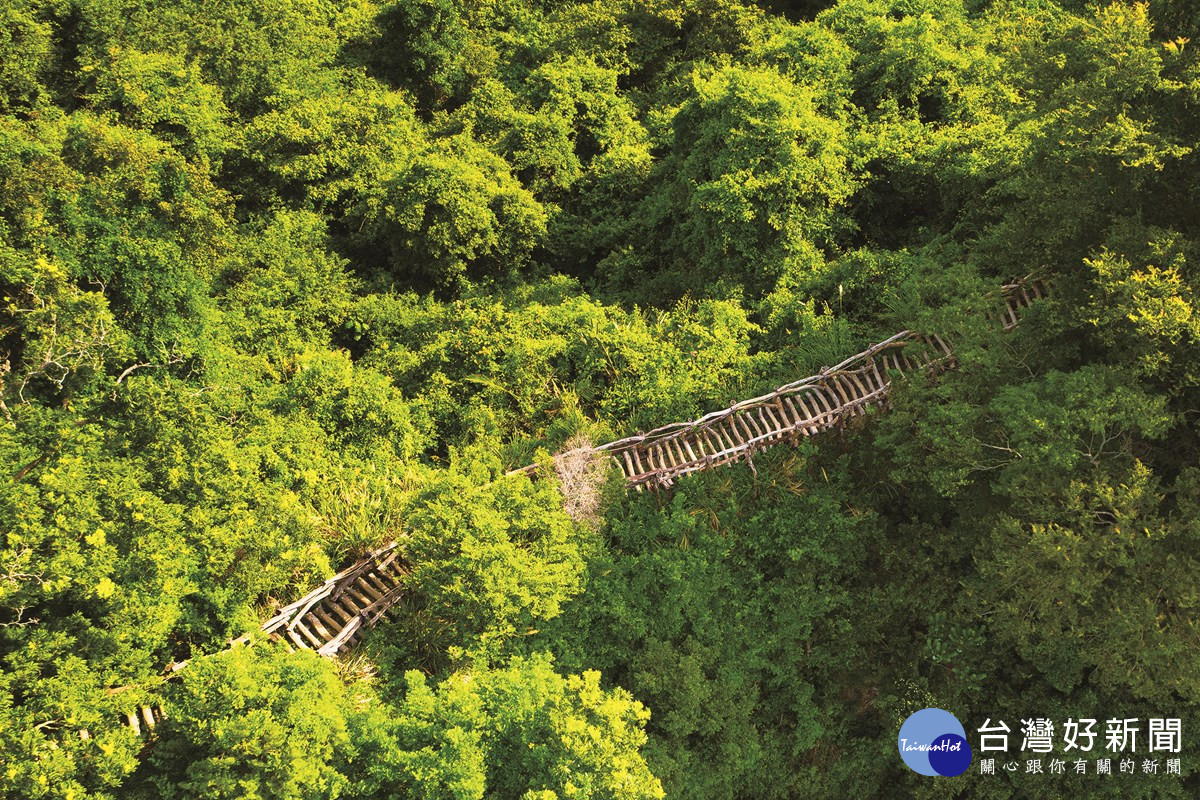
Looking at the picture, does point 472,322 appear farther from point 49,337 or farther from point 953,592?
point 953,592

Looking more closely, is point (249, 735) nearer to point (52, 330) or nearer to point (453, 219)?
point (52, 330)

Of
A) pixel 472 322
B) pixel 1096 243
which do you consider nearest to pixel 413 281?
pixel 472 322

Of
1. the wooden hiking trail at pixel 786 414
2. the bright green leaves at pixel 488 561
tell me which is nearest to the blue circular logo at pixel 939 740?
the wooden hiking trail at pixel 786 414

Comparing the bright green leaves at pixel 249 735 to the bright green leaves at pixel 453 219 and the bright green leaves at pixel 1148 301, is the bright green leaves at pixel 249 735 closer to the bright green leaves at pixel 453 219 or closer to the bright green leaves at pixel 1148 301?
the bright green leaves at pixel 453 219

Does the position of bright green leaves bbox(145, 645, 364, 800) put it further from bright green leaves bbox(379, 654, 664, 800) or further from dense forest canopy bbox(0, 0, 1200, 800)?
bright green leaves bbox(379, 654, 664, 800)

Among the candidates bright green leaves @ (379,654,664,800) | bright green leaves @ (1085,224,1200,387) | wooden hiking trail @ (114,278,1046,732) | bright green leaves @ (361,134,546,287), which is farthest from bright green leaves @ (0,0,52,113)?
bright green leaves @ (1085,224,1200,387)
